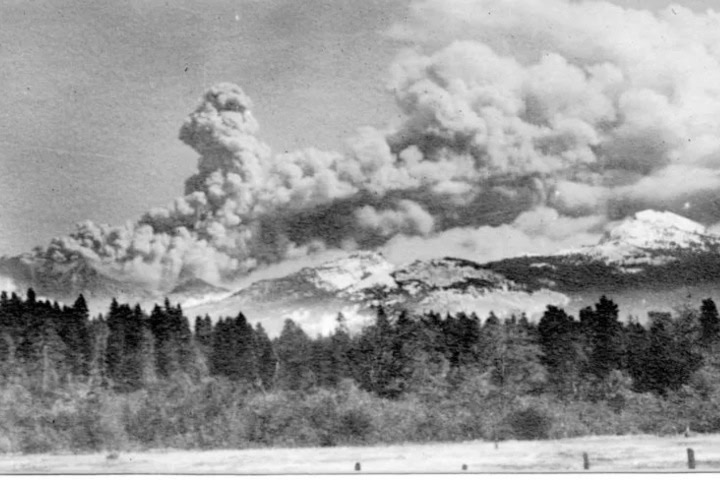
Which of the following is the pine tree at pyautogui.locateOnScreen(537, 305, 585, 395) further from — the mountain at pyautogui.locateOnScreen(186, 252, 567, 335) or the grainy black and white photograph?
the mountain at pyautogui.locateOnScreen(186, 252, 567, 335)

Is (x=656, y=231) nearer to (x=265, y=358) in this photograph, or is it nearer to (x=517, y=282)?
(x=517, y=282)

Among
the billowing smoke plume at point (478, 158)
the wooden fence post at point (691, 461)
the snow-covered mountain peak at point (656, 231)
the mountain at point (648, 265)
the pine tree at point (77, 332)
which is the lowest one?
the wooden fence post at point (691, 461)

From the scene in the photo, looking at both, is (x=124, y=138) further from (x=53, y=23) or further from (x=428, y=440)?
(x=428, y=440)

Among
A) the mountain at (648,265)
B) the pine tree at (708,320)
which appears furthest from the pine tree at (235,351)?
the pine tree at (708,320)

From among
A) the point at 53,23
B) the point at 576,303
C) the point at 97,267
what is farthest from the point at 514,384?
the point at 53,23

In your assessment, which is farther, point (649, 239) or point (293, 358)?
point (293, 358)

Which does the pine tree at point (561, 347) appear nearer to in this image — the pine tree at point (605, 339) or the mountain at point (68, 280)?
the pine tree at point (605, 339)

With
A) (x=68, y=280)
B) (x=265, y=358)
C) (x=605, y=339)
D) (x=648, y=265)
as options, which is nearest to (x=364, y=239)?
(x=265, y=358)
